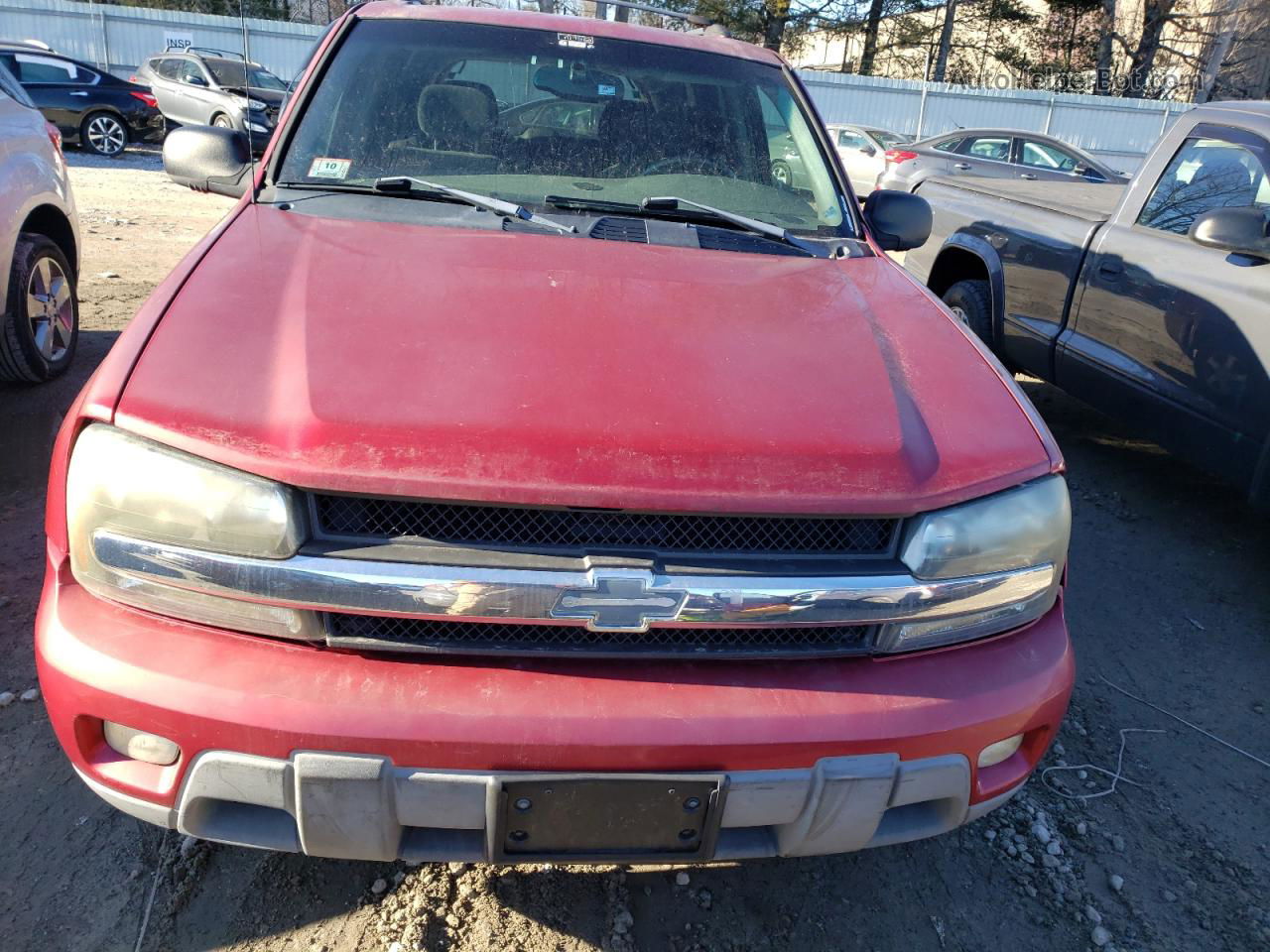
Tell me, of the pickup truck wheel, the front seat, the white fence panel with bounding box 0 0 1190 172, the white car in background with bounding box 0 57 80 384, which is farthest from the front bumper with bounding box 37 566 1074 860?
the white fence panel with bounding box 0 0 1190 172

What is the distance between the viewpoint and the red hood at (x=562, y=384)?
161 cm

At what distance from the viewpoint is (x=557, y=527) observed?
5.44 ft

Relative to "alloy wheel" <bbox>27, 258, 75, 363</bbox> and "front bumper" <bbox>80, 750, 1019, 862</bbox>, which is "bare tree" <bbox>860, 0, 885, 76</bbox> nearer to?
"alloy wheel" <bbox>27, 258, 75, 363</bbox>

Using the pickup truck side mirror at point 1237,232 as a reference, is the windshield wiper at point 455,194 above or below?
above

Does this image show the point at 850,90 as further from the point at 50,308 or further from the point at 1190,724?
the point at 1190,724

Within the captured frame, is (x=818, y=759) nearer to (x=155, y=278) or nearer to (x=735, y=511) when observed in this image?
(x=735, y=511)

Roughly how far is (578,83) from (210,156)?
1137mm

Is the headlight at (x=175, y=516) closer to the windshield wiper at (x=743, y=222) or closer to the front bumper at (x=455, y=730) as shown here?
the front bumper at (x=455, y=730)

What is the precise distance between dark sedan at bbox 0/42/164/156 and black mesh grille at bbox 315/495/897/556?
1599cm

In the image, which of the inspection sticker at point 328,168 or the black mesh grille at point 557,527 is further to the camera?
the inspection sticker at point 328,168

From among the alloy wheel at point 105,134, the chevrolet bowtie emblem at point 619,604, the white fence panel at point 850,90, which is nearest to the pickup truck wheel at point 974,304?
the chevrolet bowtie emblem at point 619,604

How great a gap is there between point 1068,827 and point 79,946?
2.32 metres

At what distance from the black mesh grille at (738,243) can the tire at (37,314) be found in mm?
3409

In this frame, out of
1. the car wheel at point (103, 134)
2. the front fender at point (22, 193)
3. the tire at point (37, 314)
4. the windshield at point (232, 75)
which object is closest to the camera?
the front fender at point (22, 193)
